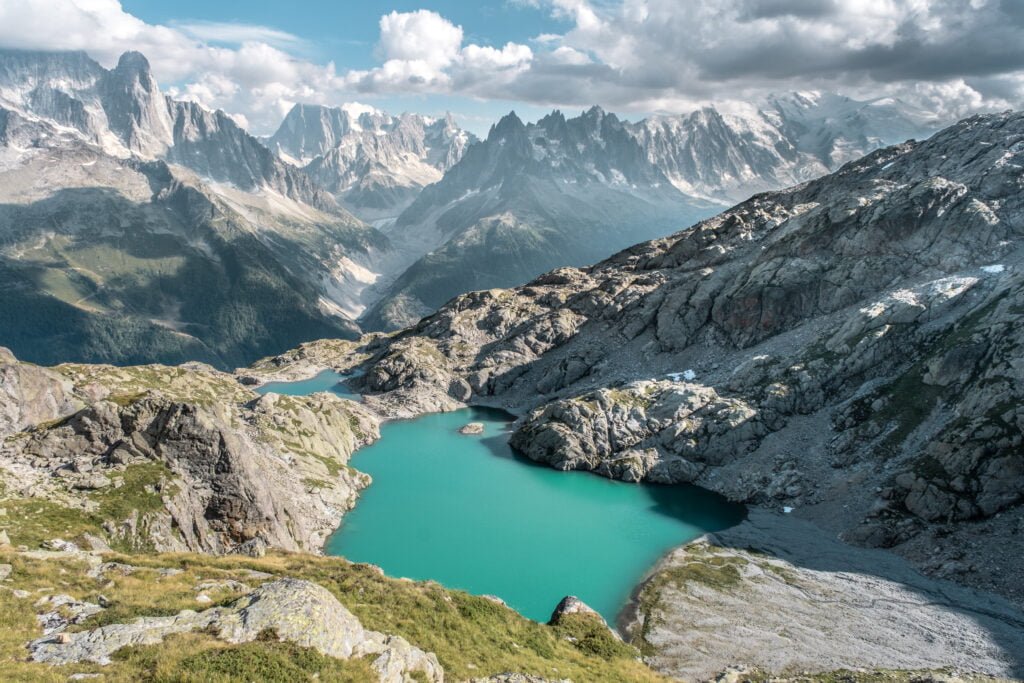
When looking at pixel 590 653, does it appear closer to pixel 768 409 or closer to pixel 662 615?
pixel 662 615

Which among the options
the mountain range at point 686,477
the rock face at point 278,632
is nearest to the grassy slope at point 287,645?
the mountain range at point 686,477

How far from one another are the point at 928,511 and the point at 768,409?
33.6 meters

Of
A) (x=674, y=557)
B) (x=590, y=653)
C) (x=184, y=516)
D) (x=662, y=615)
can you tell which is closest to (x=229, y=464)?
(x=184, y=516)

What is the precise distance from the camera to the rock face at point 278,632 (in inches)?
944

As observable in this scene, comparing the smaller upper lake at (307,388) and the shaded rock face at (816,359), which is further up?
the shaded rock face at (816,359)

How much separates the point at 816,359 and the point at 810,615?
63587 millimetres

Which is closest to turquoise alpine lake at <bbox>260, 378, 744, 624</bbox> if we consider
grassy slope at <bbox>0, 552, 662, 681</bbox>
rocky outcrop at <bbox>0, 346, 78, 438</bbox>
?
grassy slope at <bbox>0, 552, 662, 681</bbox>

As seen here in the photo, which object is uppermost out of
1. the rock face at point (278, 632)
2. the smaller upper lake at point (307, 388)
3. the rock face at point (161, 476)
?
the rock face at point (278, 632)

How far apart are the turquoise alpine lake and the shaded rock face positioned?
7727mm

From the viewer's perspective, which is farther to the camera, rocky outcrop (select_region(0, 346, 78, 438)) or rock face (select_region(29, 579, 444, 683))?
rocky outcrop (select_region(0, 346, 78, 438))

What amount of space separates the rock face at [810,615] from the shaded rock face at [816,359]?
7.64 m

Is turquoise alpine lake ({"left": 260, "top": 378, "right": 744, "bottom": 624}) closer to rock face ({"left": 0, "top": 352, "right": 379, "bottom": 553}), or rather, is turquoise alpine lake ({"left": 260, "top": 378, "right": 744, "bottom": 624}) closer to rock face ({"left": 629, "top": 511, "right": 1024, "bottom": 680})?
rock face ({"left": 629, "top": 511, "right": 1024, "bottom": 680})

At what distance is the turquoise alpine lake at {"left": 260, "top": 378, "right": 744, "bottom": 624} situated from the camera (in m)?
71.5

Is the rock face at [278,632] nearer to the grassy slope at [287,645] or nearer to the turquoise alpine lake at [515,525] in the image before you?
the grassy slope at [287,645]
